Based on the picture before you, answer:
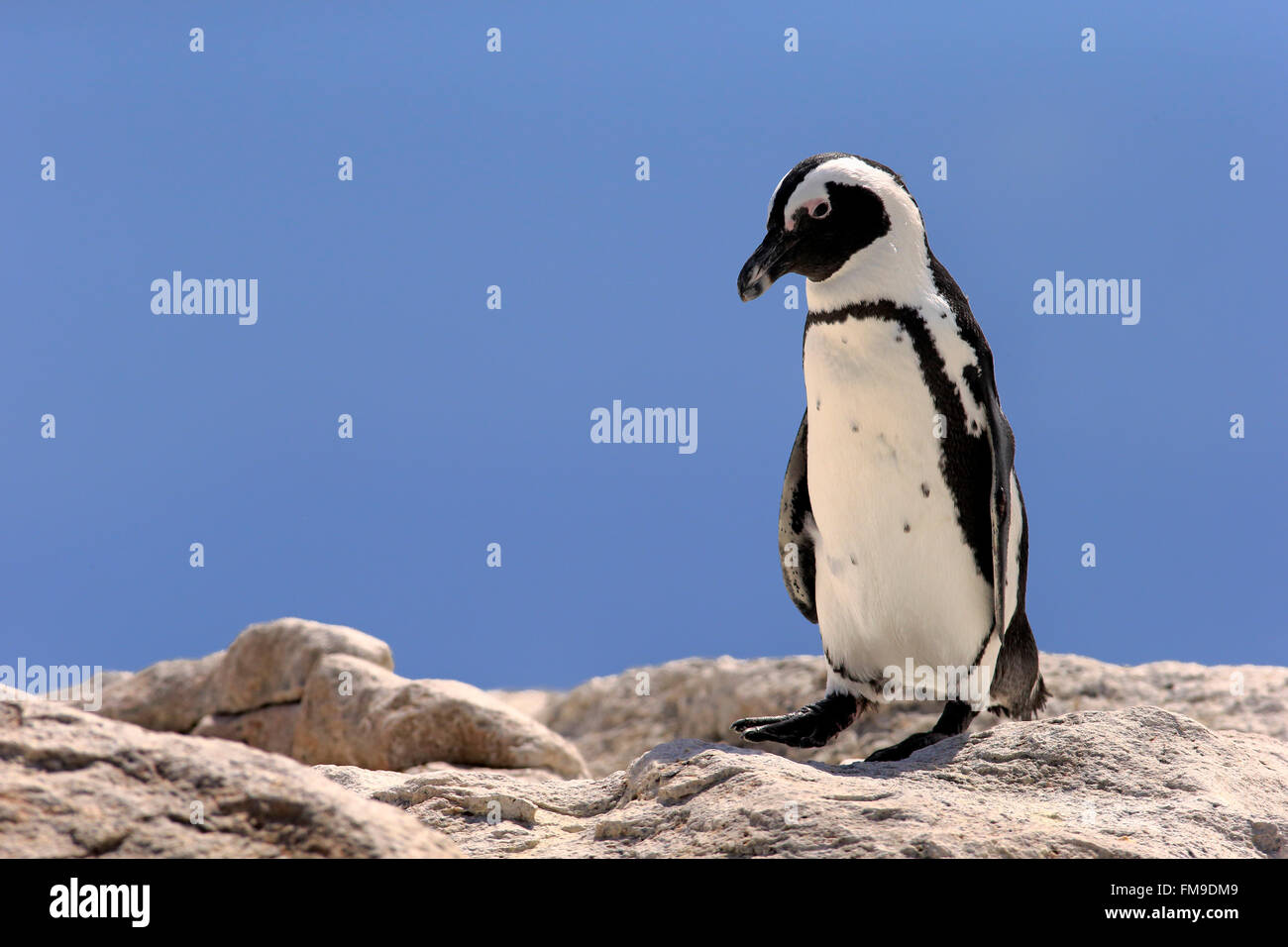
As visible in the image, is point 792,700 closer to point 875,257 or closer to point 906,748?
point 906,748

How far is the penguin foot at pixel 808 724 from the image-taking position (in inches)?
142

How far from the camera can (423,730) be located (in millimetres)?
5918

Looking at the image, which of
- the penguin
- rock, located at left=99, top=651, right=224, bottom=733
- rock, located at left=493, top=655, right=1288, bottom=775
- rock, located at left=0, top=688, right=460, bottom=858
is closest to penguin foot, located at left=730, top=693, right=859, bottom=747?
the penguin

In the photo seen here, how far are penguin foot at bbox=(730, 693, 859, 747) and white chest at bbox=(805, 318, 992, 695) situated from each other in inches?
5.8

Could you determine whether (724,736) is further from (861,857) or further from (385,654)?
(861,857)

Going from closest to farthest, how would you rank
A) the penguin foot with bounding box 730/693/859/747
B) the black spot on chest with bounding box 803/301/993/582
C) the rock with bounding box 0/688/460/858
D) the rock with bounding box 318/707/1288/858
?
the rock with bounding box 0/688/460/858 < the rock with bounding box 318/707/1288/858 < the black spot on chest with bounding box 803/301/993/582 < the penguin foot with bounding box 730/693/859/747

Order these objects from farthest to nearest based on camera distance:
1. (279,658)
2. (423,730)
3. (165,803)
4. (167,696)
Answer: (167,696) < (279,658) < (423,730) < (165,803)

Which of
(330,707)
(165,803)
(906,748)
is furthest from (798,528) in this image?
(330,707)

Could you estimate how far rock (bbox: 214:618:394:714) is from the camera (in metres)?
6.71

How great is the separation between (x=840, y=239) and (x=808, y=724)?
155cm

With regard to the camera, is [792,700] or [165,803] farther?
[792,700]

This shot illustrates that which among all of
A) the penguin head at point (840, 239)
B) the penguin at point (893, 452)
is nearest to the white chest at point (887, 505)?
the penguin at point (893, 452)

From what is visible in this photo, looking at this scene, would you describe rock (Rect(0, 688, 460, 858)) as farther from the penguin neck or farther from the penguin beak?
the penguin neck
